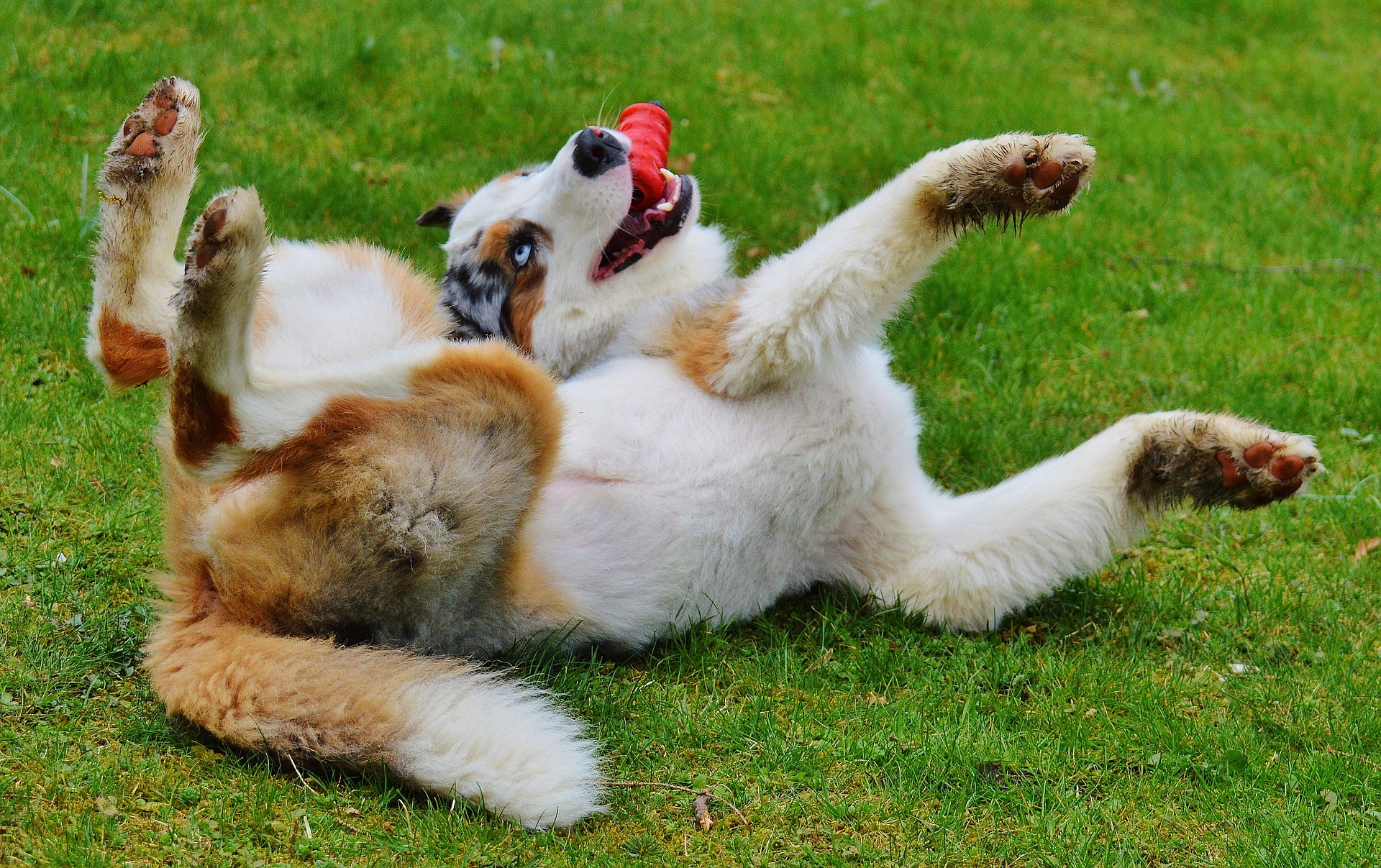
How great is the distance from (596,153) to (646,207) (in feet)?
1.06

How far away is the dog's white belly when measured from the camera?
356cm

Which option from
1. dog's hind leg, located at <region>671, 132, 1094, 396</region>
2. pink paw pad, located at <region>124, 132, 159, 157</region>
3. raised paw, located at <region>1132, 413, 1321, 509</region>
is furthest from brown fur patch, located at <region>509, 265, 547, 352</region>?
raised paw, located at <region>1132, 413, 1321, 509</region>

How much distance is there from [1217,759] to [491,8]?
6367mm

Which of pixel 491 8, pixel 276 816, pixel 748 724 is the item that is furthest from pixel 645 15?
pixel 276 816

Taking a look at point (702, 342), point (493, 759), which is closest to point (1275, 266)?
point (702, 342)

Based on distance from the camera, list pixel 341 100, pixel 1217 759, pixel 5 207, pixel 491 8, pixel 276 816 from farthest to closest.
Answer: pixel 491 8 → pixel 341 100 → pixel 5 207 → pixel 1217 759 → pixel 276 816

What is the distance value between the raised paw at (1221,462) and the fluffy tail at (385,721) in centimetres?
210

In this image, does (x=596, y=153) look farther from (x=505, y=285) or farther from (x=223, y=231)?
(x=223, y=231)

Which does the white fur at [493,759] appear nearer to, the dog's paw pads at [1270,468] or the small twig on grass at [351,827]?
the small twig on grass at [351,827]

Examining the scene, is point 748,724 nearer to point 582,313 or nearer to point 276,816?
point 276,816

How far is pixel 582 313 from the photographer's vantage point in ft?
13.9

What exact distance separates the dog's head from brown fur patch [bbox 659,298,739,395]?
12.0 inches

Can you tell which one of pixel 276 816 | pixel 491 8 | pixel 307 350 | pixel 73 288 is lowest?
pixel 276 816

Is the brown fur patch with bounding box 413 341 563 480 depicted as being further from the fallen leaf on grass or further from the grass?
the fallen leaf on grass
